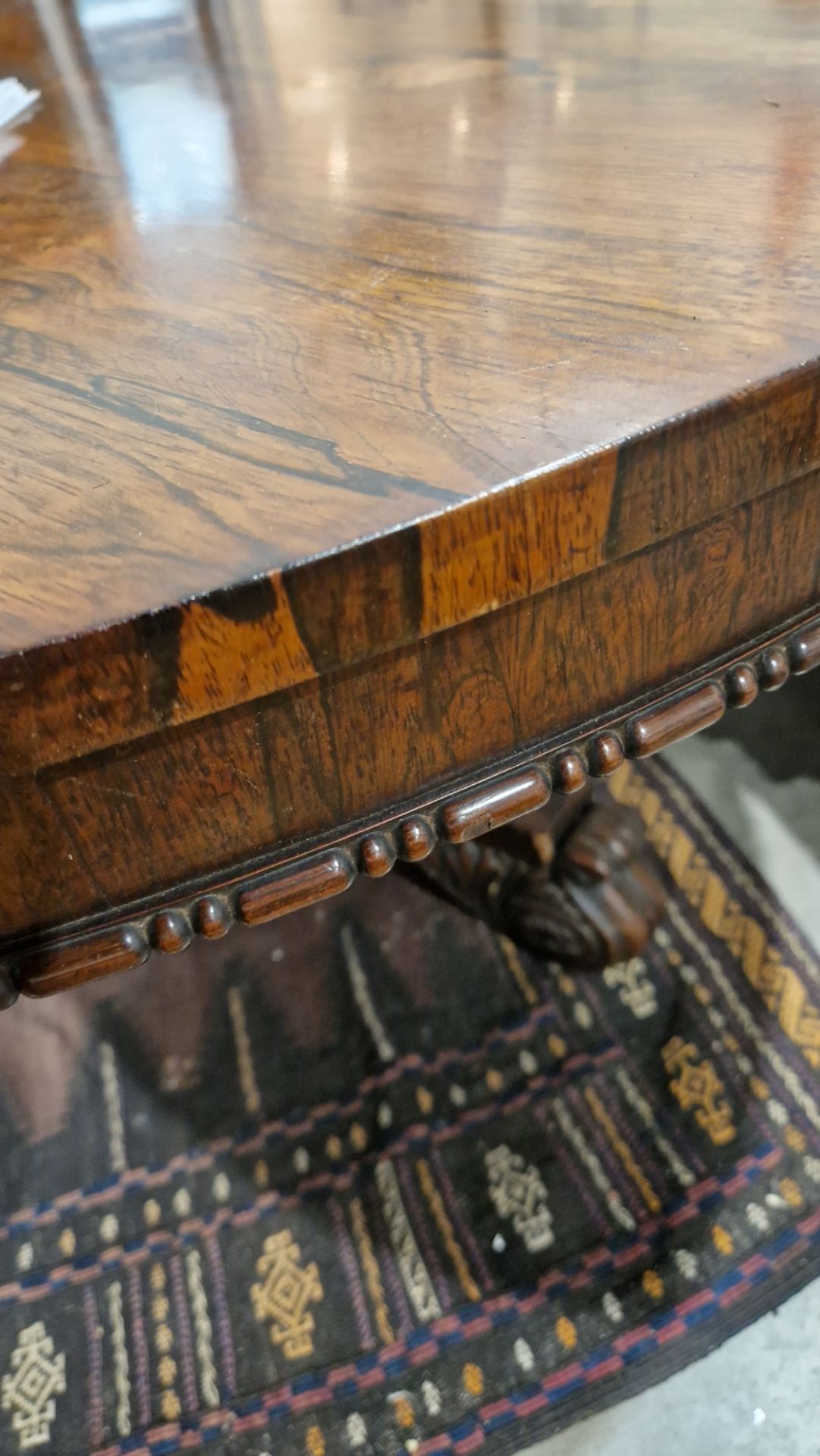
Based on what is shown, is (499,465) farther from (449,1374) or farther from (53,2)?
(53,2)

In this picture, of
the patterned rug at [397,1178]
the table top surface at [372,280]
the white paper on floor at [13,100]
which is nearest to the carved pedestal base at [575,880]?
the patterned rug at [397,1178]

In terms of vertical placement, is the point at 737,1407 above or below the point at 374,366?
below

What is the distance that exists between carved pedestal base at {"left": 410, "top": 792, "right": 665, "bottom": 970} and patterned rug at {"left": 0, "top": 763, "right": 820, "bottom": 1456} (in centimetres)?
4

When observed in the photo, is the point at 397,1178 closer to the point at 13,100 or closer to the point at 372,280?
the point at 372,280

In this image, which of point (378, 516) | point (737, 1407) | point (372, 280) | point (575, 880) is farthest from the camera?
point (575, 880)

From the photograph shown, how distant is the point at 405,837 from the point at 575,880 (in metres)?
0.37

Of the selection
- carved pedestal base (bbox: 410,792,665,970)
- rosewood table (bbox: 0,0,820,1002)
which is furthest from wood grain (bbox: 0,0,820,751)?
carved pedestal base (bbox: 410,792,665,970)

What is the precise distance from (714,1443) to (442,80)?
0.69 meters

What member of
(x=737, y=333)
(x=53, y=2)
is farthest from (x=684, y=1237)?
(x=53, y=2)

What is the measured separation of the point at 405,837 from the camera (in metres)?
0.28

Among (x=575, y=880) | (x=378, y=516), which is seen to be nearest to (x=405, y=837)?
(x=378, y=516)

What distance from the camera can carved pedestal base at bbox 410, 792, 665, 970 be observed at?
620 millimetres

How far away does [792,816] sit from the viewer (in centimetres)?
76

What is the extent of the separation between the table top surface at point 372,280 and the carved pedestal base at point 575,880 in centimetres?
34
